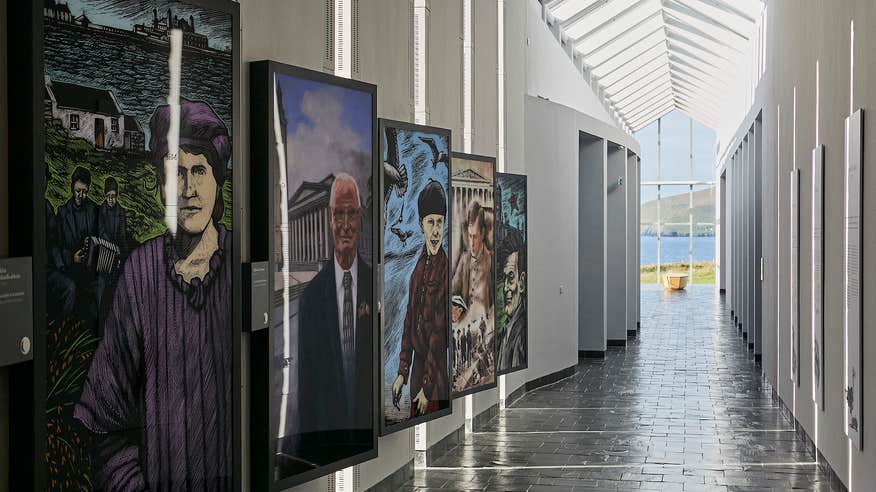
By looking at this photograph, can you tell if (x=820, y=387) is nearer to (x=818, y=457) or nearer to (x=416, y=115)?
(x=818, y=457)

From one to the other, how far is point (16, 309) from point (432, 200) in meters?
4.94

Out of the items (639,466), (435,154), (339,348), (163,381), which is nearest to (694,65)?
(639,466)

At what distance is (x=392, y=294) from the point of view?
725 cm

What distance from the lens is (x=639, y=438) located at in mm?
9578

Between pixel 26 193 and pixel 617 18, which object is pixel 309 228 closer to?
pixel 26 193

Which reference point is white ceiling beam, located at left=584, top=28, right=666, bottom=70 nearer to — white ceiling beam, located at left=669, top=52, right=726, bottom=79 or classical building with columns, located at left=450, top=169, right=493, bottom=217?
white ceiling beam, located at left=669, top=52, right=726, bottom=79

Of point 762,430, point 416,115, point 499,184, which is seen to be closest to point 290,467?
point 416,115

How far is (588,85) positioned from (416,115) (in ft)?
51.3

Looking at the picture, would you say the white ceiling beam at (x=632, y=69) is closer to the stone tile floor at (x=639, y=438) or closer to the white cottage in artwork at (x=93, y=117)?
the stone tile floor at (x=639, y=438)

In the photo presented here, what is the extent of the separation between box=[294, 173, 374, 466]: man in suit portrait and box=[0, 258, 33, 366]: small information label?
233 cm

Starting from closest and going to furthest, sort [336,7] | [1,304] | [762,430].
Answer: [1,304] → [336,7] → [762,430]

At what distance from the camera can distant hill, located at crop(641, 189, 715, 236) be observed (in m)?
44.3

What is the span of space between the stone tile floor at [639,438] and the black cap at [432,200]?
7.15 ft

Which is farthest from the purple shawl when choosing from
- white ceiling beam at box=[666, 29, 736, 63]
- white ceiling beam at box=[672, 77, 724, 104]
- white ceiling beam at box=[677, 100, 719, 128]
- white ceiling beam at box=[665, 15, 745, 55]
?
white ceiling beam at box=[677, 100, 719, 128]
